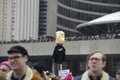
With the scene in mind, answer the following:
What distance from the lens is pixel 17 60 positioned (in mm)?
6227

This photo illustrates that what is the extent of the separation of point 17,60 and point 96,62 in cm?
109

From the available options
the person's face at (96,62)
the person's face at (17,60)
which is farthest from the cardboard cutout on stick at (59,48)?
the person's face at (17,60)

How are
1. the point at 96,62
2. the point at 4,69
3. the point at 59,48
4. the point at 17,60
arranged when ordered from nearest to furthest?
1. the point at 17,60
2. the point at 96,62
3. the point at 4,69
4. the point at 59,48

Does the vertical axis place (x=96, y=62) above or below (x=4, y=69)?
above

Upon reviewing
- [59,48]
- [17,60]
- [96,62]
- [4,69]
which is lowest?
[59,48]

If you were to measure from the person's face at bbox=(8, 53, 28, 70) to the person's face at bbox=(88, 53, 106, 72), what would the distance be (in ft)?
3.04

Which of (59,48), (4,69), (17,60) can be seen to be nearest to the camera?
(17,60)

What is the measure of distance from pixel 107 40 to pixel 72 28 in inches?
1545

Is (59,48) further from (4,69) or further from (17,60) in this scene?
(17,60)

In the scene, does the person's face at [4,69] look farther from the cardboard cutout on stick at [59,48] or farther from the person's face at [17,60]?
the cardboard cutout on stick at [59,48]

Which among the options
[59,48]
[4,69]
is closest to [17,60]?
[4,69]

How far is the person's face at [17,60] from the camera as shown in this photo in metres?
6.20

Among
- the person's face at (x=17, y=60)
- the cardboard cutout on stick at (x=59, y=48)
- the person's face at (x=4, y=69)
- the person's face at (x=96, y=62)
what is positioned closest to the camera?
the person's face at (x=17, y=60)

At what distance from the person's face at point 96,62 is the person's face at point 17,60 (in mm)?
926
